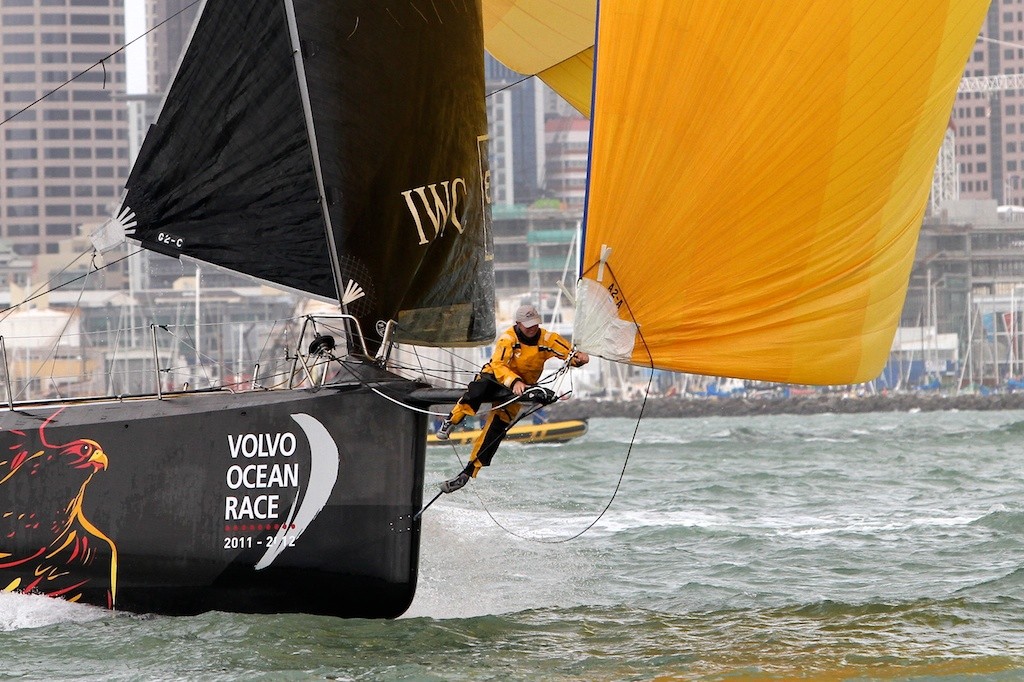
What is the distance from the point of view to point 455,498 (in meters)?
12.7

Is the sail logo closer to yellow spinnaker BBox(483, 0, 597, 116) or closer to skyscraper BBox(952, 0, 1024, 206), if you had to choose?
yellow spinnaker BBox(483, 0, 597, 116)

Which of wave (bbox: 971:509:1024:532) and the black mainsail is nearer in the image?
the black mainsail

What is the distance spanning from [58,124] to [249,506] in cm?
7781

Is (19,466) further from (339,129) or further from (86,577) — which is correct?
(339,129)

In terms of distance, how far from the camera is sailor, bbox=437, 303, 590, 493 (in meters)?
5.59

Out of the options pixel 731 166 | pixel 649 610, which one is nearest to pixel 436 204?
pixel 731 166

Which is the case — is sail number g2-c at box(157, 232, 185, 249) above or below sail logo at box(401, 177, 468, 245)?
below

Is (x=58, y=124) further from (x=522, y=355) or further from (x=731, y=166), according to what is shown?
(x=731, y=166)

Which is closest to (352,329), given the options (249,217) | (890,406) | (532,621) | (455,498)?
(249,217)

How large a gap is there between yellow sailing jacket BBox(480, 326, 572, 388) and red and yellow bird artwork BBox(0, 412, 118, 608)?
192 cm

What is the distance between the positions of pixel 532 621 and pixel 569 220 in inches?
2697

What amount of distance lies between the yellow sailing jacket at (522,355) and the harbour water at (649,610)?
3.76 ft

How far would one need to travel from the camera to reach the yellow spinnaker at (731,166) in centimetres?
512

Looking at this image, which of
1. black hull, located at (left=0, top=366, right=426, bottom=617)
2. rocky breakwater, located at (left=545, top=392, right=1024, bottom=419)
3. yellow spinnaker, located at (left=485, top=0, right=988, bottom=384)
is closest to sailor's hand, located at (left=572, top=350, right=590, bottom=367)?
yellow spinnaker, located at (left=485, top=0, right=988, bottom=384)
